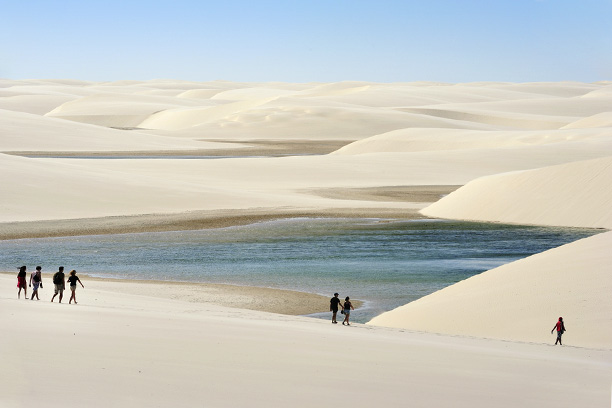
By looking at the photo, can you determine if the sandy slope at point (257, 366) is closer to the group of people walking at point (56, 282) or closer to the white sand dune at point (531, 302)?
the group of people walking at point (56, 282)

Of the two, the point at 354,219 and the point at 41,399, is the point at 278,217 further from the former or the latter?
the point at 41,399

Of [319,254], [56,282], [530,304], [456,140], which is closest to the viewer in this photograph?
[56,282]

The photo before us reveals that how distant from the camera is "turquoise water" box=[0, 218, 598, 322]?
74.9 feet

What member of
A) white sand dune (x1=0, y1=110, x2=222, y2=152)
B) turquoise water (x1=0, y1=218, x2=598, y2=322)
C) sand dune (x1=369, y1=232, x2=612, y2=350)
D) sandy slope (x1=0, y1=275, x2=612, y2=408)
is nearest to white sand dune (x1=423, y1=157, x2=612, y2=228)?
turquoise water (x1=0, y1=218, x2=598, y2=322)

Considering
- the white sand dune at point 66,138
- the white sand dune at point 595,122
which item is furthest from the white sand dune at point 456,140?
the white sand dune at point 66,138

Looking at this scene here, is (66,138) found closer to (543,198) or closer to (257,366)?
(543,198)

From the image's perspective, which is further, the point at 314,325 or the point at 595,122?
the point at 595,122

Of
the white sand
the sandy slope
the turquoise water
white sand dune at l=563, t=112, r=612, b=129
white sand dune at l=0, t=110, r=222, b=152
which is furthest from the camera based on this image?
white sand dune at l=563, t=112, r=612, b=129

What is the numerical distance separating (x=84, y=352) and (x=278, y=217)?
2652 centimetres

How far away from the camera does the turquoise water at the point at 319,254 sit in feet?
74.9

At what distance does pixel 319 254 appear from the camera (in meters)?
27.4

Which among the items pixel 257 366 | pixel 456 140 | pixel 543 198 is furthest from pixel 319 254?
pixel 456 140

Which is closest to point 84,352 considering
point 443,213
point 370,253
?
point 370,253

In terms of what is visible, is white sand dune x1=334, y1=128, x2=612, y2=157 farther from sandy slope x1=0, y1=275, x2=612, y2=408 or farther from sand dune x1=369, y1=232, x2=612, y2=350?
sandy slope x1=0, y1=275, x2=612, y2=408
